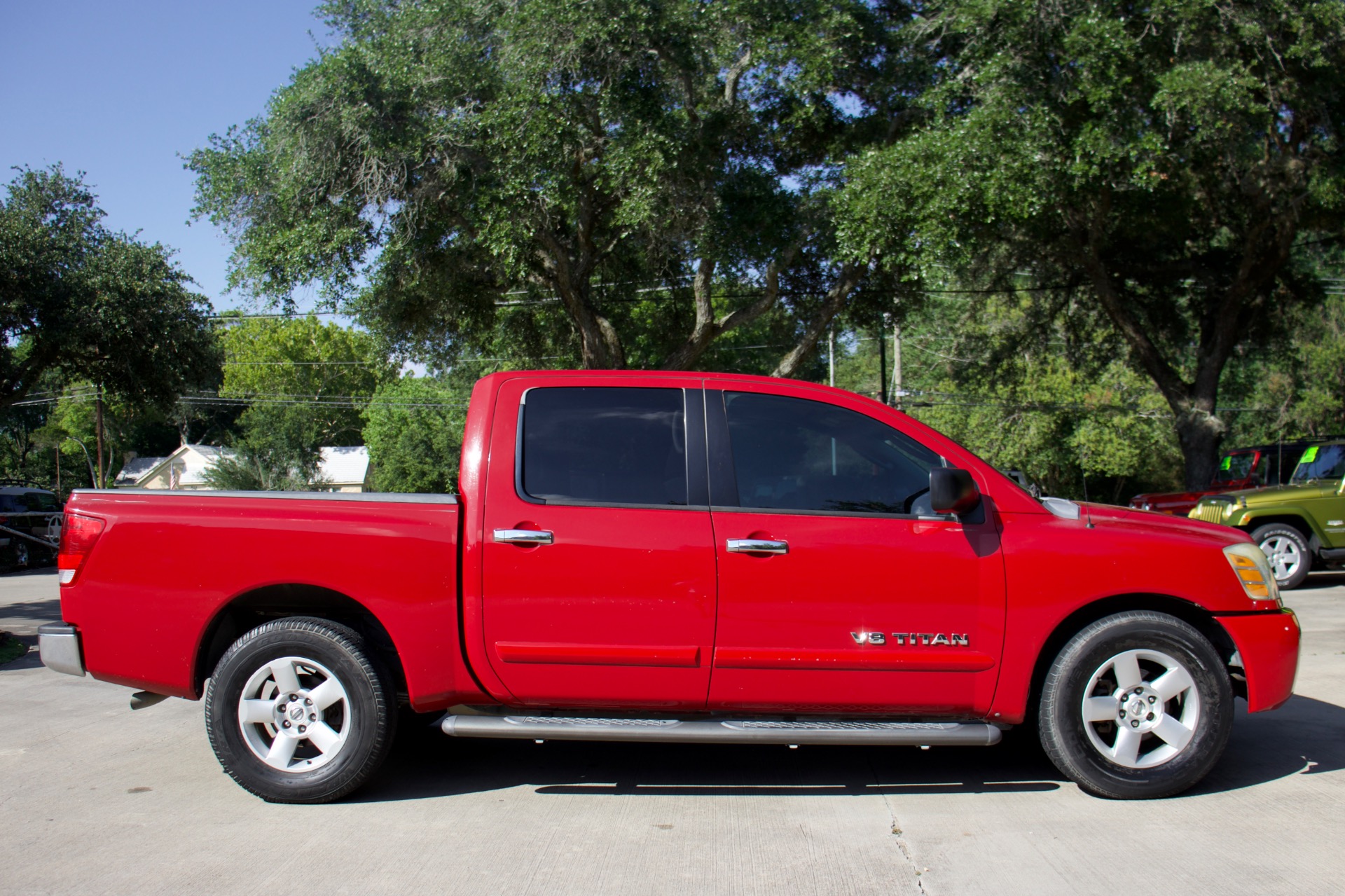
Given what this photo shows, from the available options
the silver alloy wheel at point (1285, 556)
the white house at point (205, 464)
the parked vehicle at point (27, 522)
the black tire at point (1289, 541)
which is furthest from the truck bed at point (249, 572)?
the white house at point (205, 464)

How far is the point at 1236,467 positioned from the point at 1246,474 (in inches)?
31.2

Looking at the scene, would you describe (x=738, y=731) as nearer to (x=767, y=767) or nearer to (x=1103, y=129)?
(x=767, y=767)

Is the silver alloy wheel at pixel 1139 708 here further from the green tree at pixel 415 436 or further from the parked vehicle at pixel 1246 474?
the green tree at pixel 415 436

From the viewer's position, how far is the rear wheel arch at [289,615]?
4504 mm

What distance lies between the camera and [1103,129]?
46.0ft

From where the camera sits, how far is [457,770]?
4945 millimetres

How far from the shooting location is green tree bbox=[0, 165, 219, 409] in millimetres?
13883

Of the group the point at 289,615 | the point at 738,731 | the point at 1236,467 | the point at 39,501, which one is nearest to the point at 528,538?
the point at 738,731

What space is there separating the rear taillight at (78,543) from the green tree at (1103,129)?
11968mm

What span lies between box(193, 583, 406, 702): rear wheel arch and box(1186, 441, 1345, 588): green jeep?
33.4ft

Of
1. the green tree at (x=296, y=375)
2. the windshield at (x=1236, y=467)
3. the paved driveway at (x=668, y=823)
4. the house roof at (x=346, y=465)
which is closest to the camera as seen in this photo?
the paved driveway at (x=668, y=823)

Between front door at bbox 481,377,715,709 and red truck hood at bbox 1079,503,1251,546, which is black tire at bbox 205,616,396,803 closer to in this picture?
front door at bbox 481,377,715,709

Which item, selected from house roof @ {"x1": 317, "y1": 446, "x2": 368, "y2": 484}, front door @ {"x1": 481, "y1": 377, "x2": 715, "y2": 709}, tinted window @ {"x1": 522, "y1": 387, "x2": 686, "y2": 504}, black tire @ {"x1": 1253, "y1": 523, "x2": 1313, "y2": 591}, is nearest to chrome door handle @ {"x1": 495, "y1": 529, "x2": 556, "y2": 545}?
front door @ {"x1": 481, "y1": 377, "x2": 715, "y2": 709}

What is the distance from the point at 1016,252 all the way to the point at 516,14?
1074 cm
